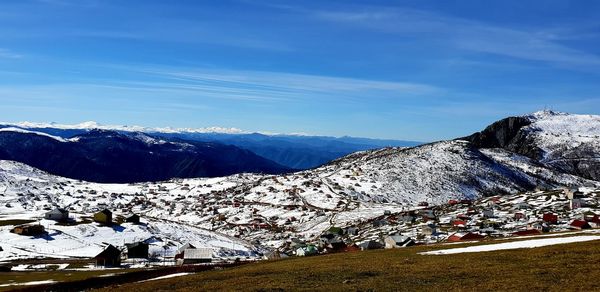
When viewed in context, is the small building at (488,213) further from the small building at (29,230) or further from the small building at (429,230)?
the small building at (29,230)

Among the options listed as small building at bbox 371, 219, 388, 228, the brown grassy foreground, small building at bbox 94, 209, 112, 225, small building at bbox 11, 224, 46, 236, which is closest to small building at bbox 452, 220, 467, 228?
small building at bbox 371, 219, 388, 228

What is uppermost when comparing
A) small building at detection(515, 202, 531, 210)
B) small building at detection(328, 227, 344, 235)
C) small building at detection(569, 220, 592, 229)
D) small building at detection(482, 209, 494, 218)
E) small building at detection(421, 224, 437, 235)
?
small building at detection(569, 220, 592, 229)

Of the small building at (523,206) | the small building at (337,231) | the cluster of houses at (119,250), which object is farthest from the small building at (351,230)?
the small building at (523,206)

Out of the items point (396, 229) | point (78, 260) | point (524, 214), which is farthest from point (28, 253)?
point (524, 214)

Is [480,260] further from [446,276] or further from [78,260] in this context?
[78,260]

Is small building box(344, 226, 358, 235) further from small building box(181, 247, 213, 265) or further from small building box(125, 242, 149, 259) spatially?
small building box(125, 242, 149, 259)

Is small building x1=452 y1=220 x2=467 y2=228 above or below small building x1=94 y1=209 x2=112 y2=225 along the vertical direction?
below

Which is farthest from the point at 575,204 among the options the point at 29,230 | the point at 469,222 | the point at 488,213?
the point at 29,230
